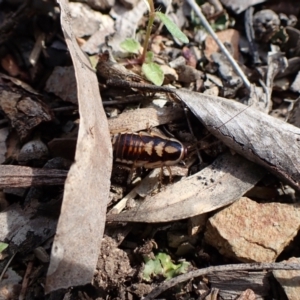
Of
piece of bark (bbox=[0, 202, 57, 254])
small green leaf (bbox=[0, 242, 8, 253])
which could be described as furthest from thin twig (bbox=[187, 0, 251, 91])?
small green leaf (bbox=[0, 242, 8, 253])

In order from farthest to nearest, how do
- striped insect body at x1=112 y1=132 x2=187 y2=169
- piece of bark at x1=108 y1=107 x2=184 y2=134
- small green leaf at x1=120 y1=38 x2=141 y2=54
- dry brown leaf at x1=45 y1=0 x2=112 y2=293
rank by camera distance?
small green leaf at x1=120 y1=38 x2=141 y2=54
piece of bark at x1=108 y1=107 x2=184 y2=134
striped insect body at x1=112 y1=132 x2=187 y2=169
dry brown leaf at x1=45 y1=0 x2=112 y2=293

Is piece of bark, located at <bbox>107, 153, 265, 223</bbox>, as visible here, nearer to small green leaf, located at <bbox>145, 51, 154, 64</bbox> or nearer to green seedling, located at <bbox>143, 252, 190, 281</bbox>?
green seedling, located at <bbox>143, 252, 190, 281</bbox>

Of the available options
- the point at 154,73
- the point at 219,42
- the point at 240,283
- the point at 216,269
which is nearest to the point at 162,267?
the point at 216,269

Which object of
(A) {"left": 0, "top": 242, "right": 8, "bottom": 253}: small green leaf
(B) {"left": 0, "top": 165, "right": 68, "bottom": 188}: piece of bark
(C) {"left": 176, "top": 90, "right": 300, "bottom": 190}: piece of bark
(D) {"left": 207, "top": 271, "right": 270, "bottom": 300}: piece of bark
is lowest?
(A) {"left": 0, "top": 242, "right": 8, "bottom": 253}: small green leaf

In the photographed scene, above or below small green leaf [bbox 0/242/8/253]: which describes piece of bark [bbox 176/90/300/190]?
above

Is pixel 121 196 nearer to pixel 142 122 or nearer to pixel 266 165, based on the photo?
pixel 142 122

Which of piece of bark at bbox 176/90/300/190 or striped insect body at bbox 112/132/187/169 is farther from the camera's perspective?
striped insect body at bbox 112/132/187/169

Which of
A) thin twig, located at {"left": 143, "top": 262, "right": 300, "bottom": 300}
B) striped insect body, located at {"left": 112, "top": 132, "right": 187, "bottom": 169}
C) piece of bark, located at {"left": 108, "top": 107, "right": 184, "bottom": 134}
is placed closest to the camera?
thin twig, located at {"left": 143, "top": 262, "right": 300, "bottom": 300}
